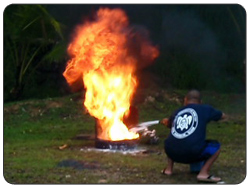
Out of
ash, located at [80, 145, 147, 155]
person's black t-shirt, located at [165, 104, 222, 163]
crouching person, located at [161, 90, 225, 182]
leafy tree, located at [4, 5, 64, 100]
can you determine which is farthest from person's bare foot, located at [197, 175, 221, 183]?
leafy tree, located at [4, 5, 64, 100]

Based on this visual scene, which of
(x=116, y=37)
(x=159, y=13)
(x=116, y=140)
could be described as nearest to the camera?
(x=116, y=140)

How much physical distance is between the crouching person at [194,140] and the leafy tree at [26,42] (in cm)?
583

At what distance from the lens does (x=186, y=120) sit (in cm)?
632

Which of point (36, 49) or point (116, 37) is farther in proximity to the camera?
point (36, 49)

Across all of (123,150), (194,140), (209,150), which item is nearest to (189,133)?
(194,140)

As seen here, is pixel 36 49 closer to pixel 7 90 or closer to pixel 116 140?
pixel 7 90

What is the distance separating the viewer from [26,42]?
1428cm

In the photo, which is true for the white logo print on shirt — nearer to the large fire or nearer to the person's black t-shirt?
the person's black t-shirt

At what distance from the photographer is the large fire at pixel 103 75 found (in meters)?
8.62

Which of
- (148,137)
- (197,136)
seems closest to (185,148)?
(197,136)

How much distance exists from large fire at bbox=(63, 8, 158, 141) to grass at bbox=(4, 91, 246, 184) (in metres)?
0.49

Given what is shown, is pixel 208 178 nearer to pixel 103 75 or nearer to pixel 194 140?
pixel 194 140

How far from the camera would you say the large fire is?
8617mm

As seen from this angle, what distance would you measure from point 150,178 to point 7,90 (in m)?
9.39
